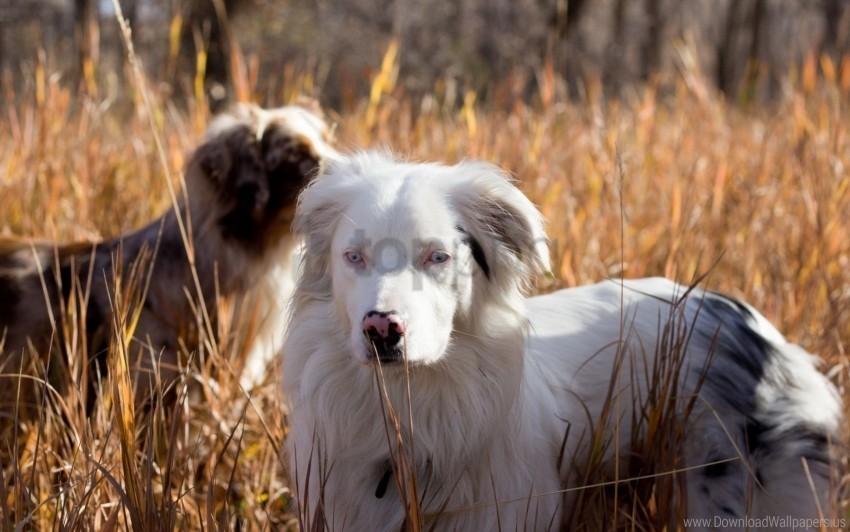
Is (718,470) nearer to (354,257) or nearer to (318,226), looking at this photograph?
(354,257)

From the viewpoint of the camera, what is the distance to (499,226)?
2.33 meters

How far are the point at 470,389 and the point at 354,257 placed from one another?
49cm

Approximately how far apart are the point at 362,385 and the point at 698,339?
1.08m

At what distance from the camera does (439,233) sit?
2146 mm

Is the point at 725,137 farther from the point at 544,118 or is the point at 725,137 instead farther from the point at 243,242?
the point at 243,242

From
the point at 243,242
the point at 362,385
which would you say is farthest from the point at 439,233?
the point at 243,242

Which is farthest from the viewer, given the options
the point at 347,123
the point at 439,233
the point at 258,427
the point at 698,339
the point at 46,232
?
the point at 347,123

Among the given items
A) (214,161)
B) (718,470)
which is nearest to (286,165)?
(214,161)

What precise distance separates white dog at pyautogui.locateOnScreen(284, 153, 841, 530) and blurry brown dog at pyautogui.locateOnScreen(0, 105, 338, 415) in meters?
1.13

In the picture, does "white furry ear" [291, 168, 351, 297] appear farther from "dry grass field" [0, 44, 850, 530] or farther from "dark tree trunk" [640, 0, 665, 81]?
"dark tree trunk" [640, 0, 665, 81]

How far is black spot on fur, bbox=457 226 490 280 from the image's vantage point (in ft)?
7.39

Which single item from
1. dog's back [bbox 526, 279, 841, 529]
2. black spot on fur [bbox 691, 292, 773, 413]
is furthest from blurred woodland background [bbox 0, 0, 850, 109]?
dog's back [bbox 526, 279, 841, 529]

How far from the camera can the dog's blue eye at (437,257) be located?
2.12 metres

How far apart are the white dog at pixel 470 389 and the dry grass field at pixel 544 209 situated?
0.20 metres
